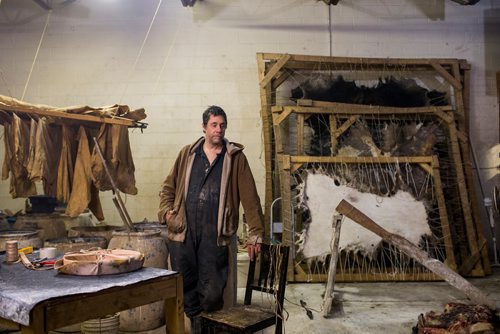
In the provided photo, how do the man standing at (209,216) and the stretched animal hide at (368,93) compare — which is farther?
the stretched animal hide at (368,93)

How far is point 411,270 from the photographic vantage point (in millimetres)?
5250

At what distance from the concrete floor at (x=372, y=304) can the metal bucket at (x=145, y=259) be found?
3.27ft

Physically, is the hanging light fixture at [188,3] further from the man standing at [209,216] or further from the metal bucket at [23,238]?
the metal bucket at [23,238]

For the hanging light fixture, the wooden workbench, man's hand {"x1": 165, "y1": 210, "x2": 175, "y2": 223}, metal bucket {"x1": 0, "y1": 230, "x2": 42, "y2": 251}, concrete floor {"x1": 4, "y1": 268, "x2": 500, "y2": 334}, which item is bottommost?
concrete floor {"x1": 4, "y1": 268, "x2": 500, "y2": 334}

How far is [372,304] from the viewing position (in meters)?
4.32

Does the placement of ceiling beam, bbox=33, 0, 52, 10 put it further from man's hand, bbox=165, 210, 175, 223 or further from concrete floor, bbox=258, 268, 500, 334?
concrete floor, bbox=258, 268, 500, 334

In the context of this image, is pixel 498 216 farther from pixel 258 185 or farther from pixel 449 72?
pixel 258 185

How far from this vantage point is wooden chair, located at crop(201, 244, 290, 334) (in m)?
2.66

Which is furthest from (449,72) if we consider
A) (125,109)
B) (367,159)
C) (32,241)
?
(32,241)

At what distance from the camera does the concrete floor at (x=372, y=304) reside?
371 centimetres

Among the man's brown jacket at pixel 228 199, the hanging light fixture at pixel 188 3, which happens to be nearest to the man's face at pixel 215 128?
the man's brown jacket at pixel 228 199

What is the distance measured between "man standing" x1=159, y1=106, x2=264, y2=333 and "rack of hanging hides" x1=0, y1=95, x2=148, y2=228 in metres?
0.76

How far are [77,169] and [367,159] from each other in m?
3.41

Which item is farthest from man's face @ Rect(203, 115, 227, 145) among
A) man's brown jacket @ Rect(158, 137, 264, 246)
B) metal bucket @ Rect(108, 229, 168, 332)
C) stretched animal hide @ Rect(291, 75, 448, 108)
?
stretched animal hide @ Rect(291, 75, 448, 108)
